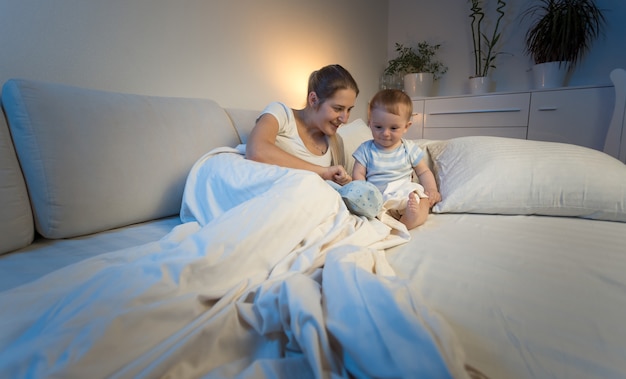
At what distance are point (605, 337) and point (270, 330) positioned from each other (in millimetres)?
470

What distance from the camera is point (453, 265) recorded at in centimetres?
67

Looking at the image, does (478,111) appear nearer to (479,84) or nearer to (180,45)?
(479,84)

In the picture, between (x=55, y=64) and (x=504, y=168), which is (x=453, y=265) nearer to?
(x=504, y=168)

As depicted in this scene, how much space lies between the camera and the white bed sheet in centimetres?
39

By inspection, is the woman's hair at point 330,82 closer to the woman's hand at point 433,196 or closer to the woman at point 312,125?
the woman at point 312,125

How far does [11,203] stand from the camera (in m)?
0.76

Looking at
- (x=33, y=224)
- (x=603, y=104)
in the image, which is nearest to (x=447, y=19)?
(x=603, y=104)

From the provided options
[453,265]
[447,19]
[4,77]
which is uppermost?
[447,19]

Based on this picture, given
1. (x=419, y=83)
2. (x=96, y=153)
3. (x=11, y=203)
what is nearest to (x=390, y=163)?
(x=96, y=153)

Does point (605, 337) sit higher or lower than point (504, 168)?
lower

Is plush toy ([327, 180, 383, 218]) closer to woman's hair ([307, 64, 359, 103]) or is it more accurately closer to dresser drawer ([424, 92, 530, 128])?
woman's hair ([307, 64, 359, 103])

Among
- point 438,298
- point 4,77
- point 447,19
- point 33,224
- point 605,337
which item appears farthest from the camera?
point 447,19

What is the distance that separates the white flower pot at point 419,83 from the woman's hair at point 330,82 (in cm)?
170

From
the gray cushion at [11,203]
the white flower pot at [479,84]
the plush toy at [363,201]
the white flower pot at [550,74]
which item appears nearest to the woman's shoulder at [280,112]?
the plush toy at [363,201]
